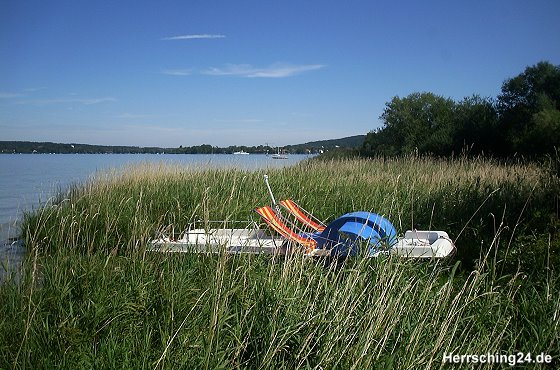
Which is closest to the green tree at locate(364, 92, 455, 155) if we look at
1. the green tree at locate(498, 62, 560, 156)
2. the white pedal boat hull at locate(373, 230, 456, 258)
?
the green tree at locate(498, 62, 560, 156)

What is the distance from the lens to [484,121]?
20562mm

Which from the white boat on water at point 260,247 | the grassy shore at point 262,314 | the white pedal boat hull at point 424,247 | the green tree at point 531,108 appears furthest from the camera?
the green tree at point 531,108

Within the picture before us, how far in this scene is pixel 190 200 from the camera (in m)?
7.51

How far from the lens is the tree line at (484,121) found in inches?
661

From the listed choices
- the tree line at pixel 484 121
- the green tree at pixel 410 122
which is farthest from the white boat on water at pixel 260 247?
the green tree at pixel 410 122

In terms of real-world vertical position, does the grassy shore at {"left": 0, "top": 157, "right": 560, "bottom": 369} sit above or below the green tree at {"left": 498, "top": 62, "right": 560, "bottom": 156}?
below

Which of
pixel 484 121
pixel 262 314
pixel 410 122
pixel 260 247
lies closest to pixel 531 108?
pixel 484 121

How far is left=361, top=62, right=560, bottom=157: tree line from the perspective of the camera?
16781 mm

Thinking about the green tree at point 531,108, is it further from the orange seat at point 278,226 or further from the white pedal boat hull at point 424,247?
the orange seat at point 278,226

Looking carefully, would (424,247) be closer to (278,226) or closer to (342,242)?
(342,242)

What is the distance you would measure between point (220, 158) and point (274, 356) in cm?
922

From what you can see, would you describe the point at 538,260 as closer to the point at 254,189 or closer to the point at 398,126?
the point at 254,189

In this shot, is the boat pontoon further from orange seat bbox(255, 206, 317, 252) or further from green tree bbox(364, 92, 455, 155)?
green tree bbox(364, 92, 455, 155)

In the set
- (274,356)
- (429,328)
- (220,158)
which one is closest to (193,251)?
(274,356)
